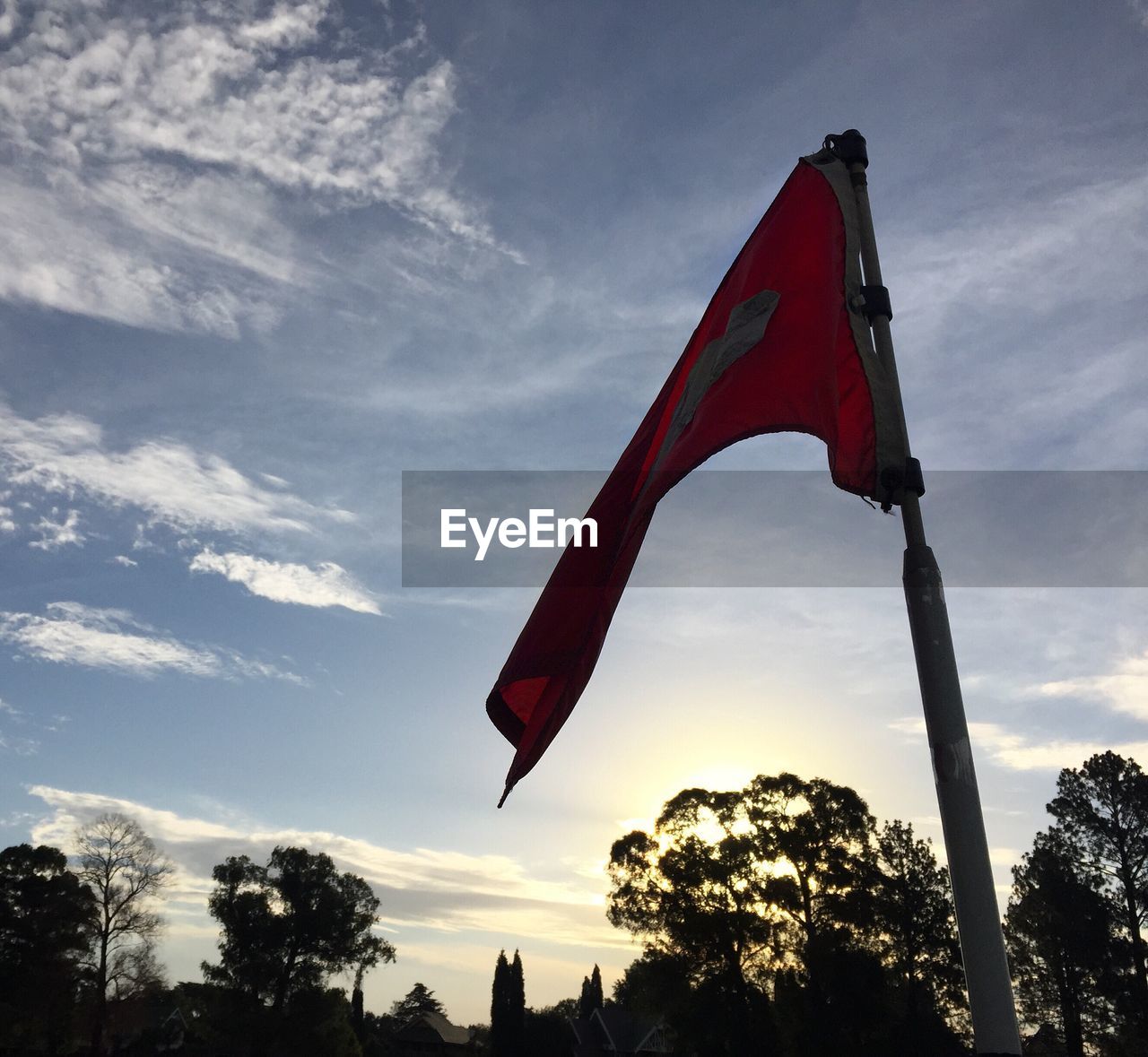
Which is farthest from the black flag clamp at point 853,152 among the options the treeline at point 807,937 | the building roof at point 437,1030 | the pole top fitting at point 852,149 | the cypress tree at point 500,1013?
the building roof at point 437,1030

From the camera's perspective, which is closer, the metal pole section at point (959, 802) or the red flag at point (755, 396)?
the metal pole section at point (959, 802)

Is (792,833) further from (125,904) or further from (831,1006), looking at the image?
(125,904)

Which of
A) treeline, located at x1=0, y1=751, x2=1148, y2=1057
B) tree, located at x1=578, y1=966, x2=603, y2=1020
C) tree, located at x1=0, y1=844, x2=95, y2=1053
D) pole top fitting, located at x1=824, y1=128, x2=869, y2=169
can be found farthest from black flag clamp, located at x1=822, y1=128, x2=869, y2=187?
tree, located at x1=578, y1=966, x2=603, y2=1020

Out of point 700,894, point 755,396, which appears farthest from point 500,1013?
point 755,396

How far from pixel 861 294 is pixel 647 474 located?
1411 millimetres

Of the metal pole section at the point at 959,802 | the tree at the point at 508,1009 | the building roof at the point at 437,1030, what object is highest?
the metal pole section at the point at 959,802

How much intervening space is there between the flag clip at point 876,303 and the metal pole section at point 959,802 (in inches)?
39.1

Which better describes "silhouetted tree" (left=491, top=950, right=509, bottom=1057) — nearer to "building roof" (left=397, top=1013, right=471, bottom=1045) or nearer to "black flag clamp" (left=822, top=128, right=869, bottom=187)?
"building roof" (left=397, top=1013, right=471, bottom=1045)

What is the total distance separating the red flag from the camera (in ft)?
15.1

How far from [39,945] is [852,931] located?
132 feet

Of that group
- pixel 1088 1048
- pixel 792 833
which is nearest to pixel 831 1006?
pixel 792 833

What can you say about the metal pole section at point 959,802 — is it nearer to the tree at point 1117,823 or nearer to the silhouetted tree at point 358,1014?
the tree at point 1117,823

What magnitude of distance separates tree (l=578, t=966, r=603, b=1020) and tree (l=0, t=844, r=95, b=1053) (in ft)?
164

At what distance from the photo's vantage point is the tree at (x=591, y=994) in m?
91.2
